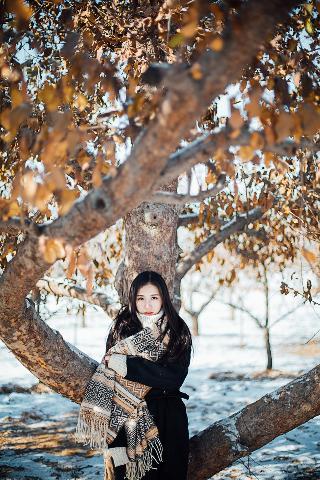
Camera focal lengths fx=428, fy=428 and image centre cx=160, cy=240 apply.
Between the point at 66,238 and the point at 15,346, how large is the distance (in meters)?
1.16

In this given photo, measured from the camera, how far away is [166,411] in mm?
2686

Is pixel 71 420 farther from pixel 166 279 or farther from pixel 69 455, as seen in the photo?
pixel 166 279

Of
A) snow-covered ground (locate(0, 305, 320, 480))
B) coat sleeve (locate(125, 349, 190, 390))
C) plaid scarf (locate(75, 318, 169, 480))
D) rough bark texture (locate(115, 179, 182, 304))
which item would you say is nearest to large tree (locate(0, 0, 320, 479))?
rough bark texture (locate(115, 179, 182, 304))

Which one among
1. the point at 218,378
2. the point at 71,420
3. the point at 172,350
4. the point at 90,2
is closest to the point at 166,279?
the point at 172,350

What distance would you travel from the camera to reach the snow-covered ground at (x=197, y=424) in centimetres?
410

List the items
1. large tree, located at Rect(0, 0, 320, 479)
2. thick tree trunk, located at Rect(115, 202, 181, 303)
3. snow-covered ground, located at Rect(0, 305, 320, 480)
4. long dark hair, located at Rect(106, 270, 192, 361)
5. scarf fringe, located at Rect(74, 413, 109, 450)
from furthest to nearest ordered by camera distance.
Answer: snow-covered ground, located at Rect(0, 305, 320, 480), thick tree trunk, located at Rect(115, 202, 181, 303), long dark hair, located at Rect(106, 270, 192, 361), scarf fringe, located at Rect(74, 413, 109, 450), large tree, located at Rect(0, 0, 320, 479)

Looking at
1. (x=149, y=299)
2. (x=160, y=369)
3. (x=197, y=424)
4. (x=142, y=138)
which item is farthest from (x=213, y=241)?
(x=197, y=424)

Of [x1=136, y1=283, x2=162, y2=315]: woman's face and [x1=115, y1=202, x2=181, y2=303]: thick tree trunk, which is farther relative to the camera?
[x1=115, y1=202, x2=181, y2=303]: thick tree trunk

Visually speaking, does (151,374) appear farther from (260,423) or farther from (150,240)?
(150,240)

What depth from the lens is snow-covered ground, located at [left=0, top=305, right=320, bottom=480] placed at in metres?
4.10

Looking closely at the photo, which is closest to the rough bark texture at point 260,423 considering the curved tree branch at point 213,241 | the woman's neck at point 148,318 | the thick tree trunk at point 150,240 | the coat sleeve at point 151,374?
the coat sleeve at point 151,374

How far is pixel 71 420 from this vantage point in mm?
6473

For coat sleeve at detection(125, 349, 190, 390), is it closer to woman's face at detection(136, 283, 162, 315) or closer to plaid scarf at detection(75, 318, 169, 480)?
plaid scarf at detection(75, 318, 169, 480)

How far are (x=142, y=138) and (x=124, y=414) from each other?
6.35 ft
